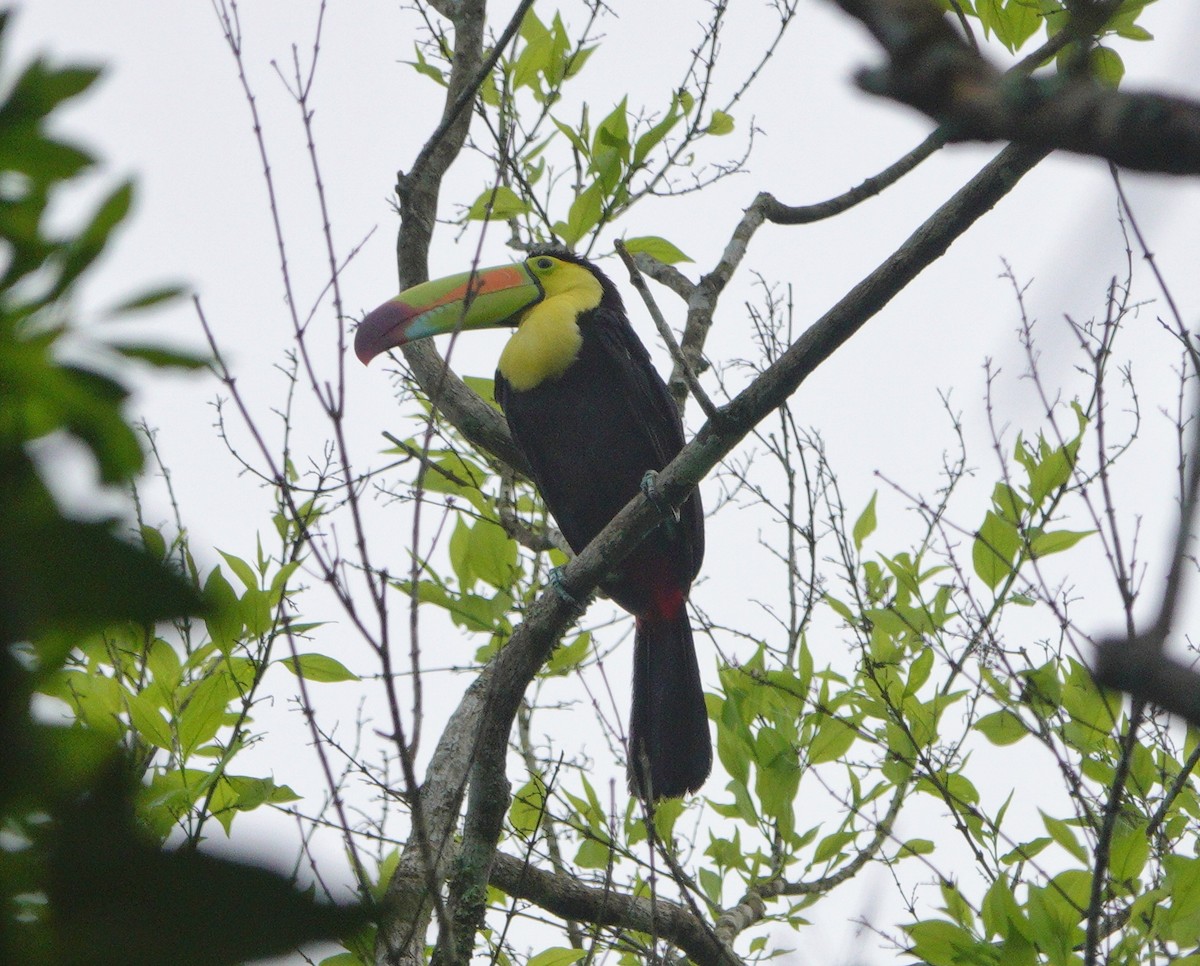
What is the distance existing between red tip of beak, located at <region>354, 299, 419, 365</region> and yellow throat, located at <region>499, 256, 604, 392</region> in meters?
0.57

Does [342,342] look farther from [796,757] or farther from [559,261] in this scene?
[559,261]

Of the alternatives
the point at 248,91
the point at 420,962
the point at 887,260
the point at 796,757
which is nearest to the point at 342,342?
the point at 248,91

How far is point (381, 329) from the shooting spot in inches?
205

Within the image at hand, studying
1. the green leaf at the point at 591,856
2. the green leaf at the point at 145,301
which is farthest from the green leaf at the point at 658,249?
the green leaf at the point at 145,301

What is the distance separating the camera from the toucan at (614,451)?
517cm

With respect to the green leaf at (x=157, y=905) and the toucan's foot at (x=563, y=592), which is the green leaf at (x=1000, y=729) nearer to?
the toucan's foot at (x=563, y=592)

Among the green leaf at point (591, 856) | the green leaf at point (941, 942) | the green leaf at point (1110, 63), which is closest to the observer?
the green leaf at point (941, 942)

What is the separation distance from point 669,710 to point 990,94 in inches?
180

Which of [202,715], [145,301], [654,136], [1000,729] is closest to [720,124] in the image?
[654,136]

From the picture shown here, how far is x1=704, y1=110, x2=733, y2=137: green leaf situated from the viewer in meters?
4.92

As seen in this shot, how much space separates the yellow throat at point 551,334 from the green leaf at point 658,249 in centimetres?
91

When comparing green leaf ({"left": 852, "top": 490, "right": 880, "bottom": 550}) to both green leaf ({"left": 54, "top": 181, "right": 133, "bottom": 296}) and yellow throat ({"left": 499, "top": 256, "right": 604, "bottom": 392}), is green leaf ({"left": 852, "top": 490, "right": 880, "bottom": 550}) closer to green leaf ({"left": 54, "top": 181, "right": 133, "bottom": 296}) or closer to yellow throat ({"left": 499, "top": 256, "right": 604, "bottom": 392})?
yellow throat ({"left": 499, "top": 256, "right": 604, "bottom": 392})

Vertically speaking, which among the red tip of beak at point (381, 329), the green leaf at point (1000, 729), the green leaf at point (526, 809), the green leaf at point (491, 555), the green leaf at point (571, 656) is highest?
the red tip of beak at point (381, 329)

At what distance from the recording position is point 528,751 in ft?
17.0
